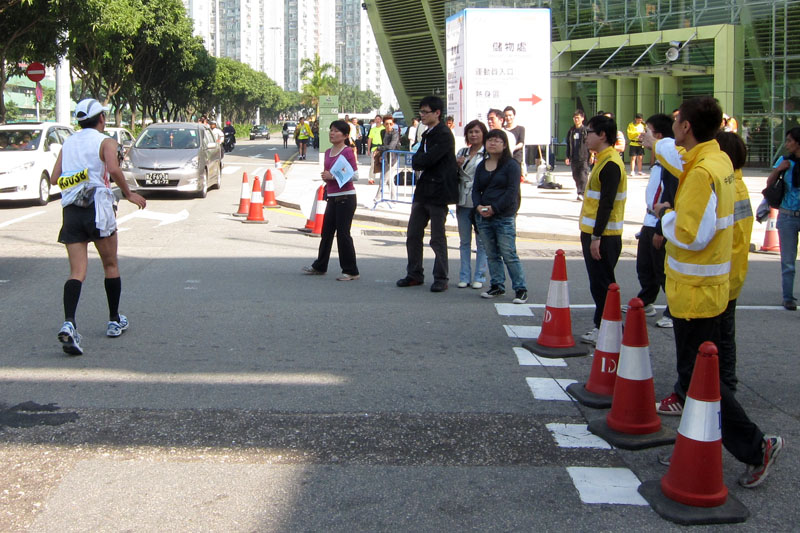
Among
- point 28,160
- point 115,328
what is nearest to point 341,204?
point 115,328

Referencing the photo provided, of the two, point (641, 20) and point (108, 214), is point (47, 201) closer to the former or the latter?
point (108, 214)

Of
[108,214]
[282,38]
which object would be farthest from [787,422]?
[282,38]

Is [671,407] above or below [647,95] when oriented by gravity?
below

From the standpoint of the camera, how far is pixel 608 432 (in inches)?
193

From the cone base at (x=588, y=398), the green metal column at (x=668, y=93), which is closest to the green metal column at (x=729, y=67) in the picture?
the green metal column at (x=668, y=93)

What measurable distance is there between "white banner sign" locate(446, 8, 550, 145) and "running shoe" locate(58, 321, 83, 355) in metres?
11.2

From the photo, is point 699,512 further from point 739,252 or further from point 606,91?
point 606,91

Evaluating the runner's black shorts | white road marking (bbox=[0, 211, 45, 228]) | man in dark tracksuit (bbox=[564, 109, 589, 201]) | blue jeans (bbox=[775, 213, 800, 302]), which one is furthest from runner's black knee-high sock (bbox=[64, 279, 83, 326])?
man in dark tracksuit (bbox=[564, 109, 589, 201])

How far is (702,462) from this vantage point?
391cm

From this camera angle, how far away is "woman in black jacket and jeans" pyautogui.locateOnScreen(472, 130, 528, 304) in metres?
8.52

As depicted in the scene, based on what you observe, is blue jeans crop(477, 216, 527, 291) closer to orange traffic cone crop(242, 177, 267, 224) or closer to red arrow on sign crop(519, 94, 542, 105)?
orange traffic cone crop(242, 177, 267, 224)

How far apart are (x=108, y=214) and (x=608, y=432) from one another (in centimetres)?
399

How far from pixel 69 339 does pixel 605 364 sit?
3758 mm

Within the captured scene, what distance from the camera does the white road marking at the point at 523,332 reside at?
744 cm
